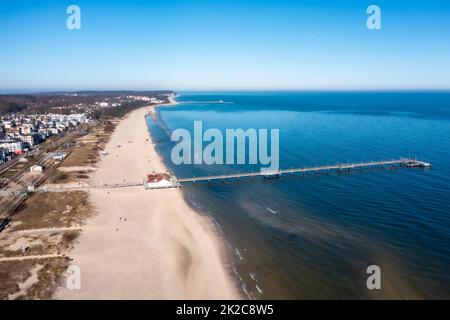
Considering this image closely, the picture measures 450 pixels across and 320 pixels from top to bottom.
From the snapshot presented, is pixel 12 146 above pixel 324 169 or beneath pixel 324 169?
above

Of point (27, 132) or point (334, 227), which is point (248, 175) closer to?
point (334, 227)

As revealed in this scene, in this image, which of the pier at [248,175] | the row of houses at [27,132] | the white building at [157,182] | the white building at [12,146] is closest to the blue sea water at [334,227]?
the pier at [248,175]

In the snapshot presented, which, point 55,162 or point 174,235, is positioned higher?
point 55,162

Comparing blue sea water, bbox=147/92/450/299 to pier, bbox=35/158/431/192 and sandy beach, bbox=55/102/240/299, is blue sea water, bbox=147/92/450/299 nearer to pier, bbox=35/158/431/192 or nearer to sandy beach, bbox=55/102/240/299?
pier, bbox=35/158/431/192

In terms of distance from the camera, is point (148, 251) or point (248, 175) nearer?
point (148, 251)

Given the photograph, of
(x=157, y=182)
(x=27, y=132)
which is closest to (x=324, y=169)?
(x=157, y=182)

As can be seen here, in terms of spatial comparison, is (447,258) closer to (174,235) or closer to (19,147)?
(174,235)

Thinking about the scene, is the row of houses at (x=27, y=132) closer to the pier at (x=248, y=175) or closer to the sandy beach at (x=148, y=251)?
the pier at (x=248, y=175)
